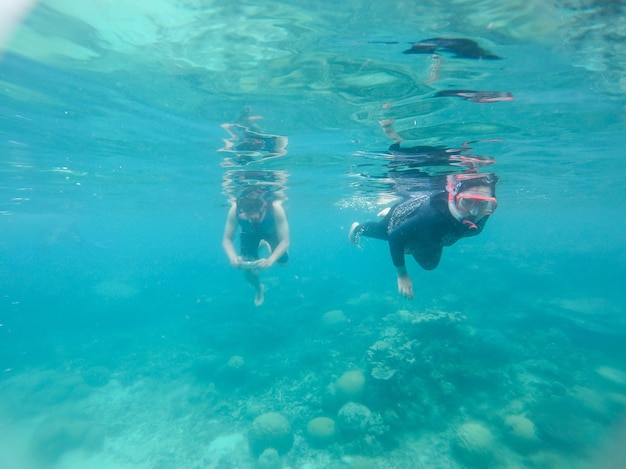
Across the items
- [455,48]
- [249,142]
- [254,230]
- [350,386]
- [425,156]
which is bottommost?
[350,386]

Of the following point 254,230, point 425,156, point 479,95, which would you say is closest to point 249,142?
point 254,230

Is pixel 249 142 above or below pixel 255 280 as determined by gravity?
above

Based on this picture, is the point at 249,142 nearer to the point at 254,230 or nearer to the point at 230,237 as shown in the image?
the point at 254,230

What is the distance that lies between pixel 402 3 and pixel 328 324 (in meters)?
16.5

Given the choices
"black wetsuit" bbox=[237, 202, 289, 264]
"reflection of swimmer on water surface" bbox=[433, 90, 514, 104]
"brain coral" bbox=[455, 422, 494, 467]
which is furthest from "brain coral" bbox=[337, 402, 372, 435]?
"reflection of swimmer on water surface" bbox=[433, 90, 514, 104]

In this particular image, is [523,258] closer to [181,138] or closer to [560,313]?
[560,313]

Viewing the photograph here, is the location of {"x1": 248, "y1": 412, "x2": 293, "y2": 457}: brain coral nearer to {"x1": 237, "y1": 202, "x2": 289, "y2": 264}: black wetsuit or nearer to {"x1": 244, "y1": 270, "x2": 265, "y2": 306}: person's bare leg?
{"x1": 244, "y1": 270, "x2": 265, "y2": 306}: person's bare leg

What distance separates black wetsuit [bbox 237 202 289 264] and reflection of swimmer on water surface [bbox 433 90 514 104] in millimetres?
6578

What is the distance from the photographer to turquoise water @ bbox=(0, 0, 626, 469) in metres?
6.25

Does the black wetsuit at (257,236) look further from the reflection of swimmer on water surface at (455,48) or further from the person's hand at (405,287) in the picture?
the reflection of swimmer on water surface at (455,48)

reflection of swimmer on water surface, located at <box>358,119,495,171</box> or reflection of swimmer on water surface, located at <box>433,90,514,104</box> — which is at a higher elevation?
reflection of swimmer on water surface, located at <box>433,90,514,104</box>

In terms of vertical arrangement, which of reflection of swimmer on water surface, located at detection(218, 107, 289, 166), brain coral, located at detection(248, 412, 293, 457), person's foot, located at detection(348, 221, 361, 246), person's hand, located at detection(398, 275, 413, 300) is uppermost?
reflection of swimmer on water surface, located at detection(218, 107, 289, 166)

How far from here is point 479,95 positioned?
8484 millimetres

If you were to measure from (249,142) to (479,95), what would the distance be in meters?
7.86
